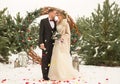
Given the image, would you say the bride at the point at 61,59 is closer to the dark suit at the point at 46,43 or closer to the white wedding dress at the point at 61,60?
the white wedding dress at the point at 61,60

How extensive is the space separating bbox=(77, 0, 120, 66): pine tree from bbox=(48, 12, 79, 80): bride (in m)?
4.90

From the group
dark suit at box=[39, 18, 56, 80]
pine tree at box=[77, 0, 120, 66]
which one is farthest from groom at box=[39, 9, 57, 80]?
pine tree at box=[77, 0, 120, 66]

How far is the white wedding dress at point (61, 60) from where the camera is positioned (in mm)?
10383

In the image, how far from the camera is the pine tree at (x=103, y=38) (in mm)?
15492

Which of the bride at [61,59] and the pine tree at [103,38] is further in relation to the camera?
the pine tree at [103,38]

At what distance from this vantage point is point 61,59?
10.4 m

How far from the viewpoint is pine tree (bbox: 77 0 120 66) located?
1549cm

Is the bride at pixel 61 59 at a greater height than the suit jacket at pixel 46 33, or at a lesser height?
lesser

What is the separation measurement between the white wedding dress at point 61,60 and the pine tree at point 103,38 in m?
4.90

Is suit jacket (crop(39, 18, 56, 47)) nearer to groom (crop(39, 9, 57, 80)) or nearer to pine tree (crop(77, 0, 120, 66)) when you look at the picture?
groom (crop(39, 9, 57, 80))

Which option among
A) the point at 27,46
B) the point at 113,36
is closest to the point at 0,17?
the point at 27,46

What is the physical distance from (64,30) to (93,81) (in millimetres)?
1670

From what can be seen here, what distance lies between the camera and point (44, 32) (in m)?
10.5

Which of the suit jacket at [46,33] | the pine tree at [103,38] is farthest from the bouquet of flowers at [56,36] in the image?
the pine tree at [103,38]
